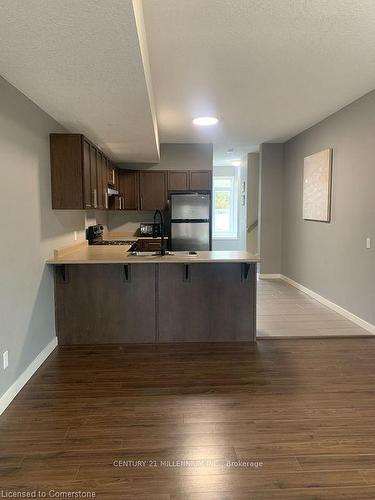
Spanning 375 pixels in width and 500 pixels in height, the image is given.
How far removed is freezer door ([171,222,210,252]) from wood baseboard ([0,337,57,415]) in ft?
9.81

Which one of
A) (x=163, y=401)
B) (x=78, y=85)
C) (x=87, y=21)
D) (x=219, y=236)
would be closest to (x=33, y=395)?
(x=163, y=401)

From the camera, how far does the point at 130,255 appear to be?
12.5ft

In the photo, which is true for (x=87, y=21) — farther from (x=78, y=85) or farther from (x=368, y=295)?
(x=368, y=295)

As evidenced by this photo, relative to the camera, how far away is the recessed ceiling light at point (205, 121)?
15.4 feet

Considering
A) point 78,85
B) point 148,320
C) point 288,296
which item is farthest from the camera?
point 288,296

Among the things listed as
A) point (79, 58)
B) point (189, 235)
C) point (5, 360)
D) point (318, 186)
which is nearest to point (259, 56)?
point (79, 58)

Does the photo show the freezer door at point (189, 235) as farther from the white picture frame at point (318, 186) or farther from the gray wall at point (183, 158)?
the white picture frame at point (318, 186)

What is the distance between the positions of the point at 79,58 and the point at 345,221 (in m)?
3.56

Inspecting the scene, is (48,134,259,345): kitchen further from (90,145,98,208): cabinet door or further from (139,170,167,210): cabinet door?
(139,170,167,210): cabinet door

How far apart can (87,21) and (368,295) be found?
3675mm

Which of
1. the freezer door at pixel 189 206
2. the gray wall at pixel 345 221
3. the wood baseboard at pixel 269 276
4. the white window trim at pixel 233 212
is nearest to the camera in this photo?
the gray wall at pixel 345 221

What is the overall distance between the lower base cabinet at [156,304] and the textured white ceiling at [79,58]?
1.47m

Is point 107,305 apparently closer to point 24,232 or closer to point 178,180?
point 24,232

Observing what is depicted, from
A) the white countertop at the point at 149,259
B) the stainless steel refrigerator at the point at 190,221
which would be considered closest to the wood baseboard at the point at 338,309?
the white countertop at the point at 149,259
